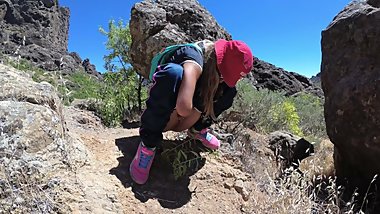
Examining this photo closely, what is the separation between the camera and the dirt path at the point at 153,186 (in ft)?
7.38

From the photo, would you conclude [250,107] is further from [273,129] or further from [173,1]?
[173,1]

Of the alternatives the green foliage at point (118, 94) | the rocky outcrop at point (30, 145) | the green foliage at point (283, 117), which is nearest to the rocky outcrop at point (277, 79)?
the green foliage at point (283, 117)

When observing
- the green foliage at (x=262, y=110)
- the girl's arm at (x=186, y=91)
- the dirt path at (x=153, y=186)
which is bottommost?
the dirt path at (x=153, y=186)

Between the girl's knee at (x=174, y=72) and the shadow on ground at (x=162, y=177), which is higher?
the girl's knee at (x=174, y=72)

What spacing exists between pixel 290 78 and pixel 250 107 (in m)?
10.2

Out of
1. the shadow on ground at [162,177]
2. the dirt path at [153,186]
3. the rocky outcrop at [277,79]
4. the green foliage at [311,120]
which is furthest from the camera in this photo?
the rocky outcrop at [277,79]

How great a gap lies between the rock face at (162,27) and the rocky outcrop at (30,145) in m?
2.07

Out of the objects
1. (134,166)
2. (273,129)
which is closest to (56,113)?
(134,166)

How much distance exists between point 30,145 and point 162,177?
36.2 inches

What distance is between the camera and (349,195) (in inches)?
135

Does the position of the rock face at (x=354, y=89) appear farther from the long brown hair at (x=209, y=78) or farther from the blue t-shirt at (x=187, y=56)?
the blue t-shirt at (x=187, y=56)

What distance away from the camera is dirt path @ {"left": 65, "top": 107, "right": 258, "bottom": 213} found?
2.25 meters

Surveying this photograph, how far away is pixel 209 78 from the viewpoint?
8.92 feet

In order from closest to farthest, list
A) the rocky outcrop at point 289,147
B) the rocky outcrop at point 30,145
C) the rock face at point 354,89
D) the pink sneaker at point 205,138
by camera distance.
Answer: the rocky outcrop at point 30,145, the pink sneaker at point 205,138, the rock face at point 354,89, the rocky outcrop at point 289,147
